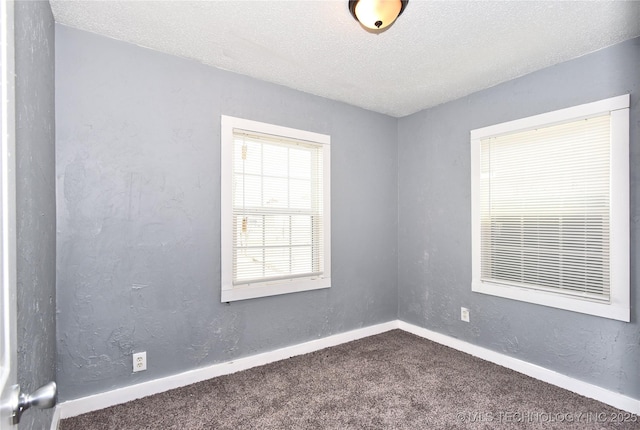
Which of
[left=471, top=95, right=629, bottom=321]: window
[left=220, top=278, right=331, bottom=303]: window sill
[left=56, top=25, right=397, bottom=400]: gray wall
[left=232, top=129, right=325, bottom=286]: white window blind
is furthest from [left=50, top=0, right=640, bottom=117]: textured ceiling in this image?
[left=220, top=278, right=331, bottom=303]: window sill

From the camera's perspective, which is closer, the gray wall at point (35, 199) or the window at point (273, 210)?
the gray wall at point (35, 199)

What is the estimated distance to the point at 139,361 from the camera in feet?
7.67

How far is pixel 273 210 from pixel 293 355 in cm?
135

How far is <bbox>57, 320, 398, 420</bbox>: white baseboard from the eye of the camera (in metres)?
2.15

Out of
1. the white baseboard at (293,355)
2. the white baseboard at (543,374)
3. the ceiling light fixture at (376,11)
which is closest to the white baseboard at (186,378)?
the white baseboard at (293,355)

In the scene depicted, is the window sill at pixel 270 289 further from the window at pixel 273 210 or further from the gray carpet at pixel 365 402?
the gray carpet at pixel 365 402

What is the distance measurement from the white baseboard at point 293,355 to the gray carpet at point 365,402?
56mm

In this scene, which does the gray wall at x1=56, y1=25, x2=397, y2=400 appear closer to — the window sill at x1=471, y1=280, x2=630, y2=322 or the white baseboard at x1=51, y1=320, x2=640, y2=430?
the white baseboard at x1=51, y1=320, x2=640, y2=430

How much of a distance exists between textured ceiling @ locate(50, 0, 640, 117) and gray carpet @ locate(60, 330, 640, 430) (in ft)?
8.17

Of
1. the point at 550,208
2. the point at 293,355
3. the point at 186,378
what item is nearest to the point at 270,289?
the point at 293,355

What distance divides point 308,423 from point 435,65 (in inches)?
108

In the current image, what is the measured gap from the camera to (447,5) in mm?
1904

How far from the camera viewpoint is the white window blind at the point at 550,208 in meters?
2.38

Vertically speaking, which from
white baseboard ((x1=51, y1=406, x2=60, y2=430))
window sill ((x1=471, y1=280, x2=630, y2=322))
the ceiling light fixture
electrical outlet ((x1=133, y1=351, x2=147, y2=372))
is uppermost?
the ceiling light fixture
